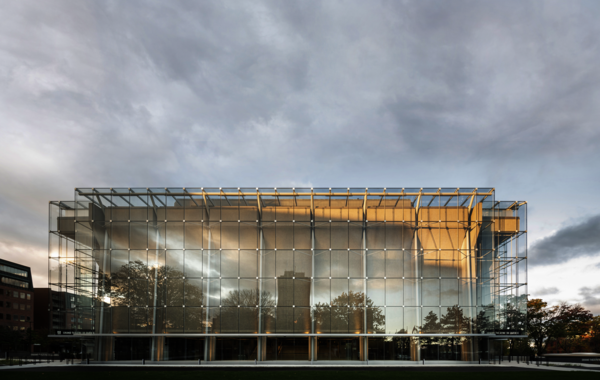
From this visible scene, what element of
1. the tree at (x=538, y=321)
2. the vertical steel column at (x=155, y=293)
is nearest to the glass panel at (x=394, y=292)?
the vertical steel column at (x=155, y=293)

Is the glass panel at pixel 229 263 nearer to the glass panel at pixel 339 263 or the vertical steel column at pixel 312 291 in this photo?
the vertical steel column at pixel 312 291

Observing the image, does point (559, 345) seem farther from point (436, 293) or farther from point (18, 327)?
point (18, 327)

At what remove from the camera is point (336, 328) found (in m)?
39.2

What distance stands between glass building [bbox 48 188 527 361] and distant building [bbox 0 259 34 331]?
3649 inches

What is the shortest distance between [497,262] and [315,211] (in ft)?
59.2

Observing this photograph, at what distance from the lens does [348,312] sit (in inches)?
1553

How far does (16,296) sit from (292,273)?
370 ft

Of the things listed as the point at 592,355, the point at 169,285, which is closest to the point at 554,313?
the point at 592,355

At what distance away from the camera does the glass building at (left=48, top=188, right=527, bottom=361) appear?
3906 cm

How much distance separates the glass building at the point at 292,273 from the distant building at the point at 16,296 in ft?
304

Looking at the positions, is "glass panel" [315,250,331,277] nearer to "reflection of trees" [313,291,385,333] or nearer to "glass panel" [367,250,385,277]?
"reflection of trees" [313,291,385,333]

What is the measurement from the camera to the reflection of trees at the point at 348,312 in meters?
39.2
